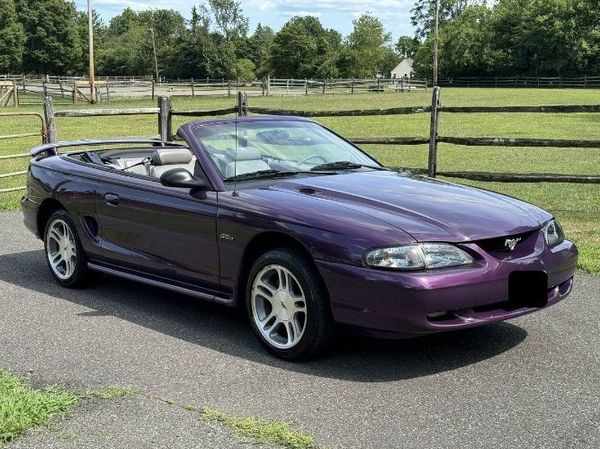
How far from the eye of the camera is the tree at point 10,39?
260 feet

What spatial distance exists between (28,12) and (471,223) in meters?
91.3

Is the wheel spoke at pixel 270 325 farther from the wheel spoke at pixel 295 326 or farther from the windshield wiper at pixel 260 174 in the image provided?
the windshield wiper at pixel 260 174

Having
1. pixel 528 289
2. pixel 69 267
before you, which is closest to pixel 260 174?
pixel 528 289

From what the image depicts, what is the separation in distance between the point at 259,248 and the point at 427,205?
105cm

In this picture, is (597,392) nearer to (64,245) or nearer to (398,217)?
(398,217)

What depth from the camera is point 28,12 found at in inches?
3406

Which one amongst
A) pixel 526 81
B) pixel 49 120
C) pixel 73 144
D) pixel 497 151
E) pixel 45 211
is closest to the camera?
pixel 45 211

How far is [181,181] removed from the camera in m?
4.87

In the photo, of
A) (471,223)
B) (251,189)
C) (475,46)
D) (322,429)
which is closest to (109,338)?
(251,189)

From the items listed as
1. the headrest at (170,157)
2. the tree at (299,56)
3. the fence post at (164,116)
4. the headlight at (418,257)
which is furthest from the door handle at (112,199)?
the tree at (299,56)

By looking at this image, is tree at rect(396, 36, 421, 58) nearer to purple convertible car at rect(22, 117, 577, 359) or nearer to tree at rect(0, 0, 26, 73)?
tree at rect(0, 0, 26, 73)

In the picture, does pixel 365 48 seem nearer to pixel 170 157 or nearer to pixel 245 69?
pixel 245 69

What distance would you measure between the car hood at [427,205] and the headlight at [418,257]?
63 mm

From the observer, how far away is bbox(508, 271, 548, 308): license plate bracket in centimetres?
422
